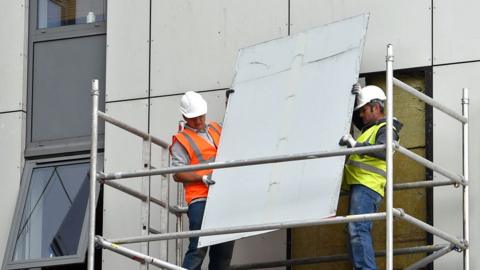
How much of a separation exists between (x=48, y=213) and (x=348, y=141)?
469cm

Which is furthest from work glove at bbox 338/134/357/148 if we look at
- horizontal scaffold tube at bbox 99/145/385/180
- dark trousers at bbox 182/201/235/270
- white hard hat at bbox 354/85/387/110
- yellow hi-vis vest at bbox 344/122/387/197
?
dark trousers at bbox 182/201/235/270

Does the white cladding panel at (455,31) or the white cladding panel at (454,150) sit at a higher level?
the white cladding panel at (455,31)

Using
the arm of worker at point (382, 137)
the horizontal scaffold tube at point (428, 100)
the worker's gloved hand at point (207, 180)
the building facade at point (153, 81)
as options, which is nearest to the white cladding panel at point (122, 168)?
the building facade at point (153, 81)

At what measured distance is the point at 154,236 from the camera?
1432cm

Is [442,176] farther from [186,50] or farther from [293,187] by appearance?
[186,50]

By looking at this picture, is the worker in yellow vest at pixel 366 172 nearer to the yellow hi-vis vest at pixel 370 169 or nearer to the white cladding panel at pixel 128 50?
the yellow hi-vis vest at pixel 370 169

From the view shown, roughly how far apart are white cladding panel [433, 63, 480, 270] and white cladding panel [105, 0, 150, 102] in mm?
3442

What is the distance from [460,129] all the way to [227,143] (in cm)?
229

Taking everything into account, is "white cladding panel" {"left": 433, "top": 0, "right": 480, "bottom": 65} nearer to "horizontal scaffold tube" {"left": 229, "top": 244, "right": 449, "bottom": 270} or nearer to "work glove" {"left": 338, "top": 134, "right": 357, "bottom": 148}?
"work glove" {"left": 338, "top": 134, "right": 357, "bottom": 148}

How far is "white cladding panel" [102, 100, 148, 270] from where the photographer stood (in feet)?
54.0

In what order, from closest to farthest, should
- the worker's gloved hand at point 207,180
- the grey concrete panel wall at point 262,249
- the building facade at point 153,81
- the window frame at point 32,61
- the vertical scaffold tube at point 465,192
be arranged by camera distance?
the vertical scaffold tube at point 465,192, the worker's gloved hand at point 207,180, the building facade at point 153,81, the grey concrete panel wall at point 262,249, the window frame at point 32,61

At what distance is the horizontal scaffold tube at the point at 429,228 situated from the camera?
13422mm

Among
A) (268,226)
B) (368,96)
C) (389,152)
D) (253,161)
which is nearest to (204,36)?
(368,96)

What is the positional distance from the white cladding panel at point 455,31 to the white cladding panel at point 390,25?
9 centimetres
